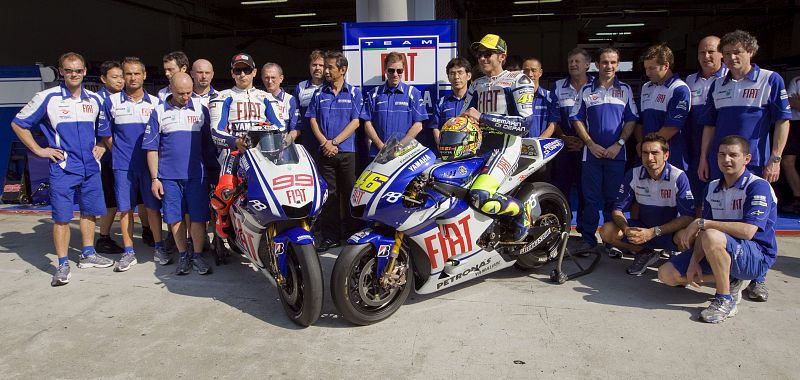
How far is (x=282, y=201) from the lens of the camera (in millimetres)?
3277

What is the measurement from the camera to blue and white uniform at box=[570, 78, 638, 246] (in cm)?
469

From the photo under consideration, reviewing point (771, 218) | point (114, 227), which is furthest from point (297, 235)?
point (114, 227)

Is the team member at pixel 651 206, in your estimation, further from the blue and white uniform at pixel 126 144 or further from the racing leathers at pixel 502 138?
the blue and white uniform at pixel 126 144

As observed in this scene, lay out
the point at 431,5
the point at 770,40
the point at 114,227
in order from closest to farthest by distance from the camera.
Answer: the point at 114,227, the point at 431,5, the point at 770,40

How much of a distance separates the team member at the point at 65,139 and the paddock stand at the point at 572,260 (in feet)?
12.5

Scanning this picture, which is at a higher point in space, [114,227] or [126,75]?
[126,75]

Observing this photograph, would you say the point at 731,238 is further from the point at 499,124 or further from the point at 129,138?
the point at 129,138

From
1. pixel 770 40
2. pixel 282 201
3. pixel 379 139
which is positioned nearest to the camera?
pixel 282 201

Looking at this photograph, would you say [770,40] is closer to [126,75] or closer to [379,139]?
[379,139]

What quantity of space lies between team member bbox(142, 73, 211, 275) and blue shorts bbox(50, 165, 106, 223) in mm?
525

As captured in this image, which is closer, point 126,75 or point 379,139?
point 126,75

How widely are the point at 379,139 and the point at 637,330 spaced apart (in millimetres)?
2764

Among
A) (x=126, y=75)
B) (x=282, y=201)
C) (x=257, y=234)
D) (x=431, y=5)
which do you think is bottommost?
(x=257, y=234)

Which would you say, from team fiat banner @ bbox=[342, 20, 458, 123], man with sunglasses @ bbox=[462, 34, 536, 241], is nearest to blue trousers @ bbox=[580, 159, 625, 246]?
man with sunglasses @ bbox=[462, 34, 536, 241]
